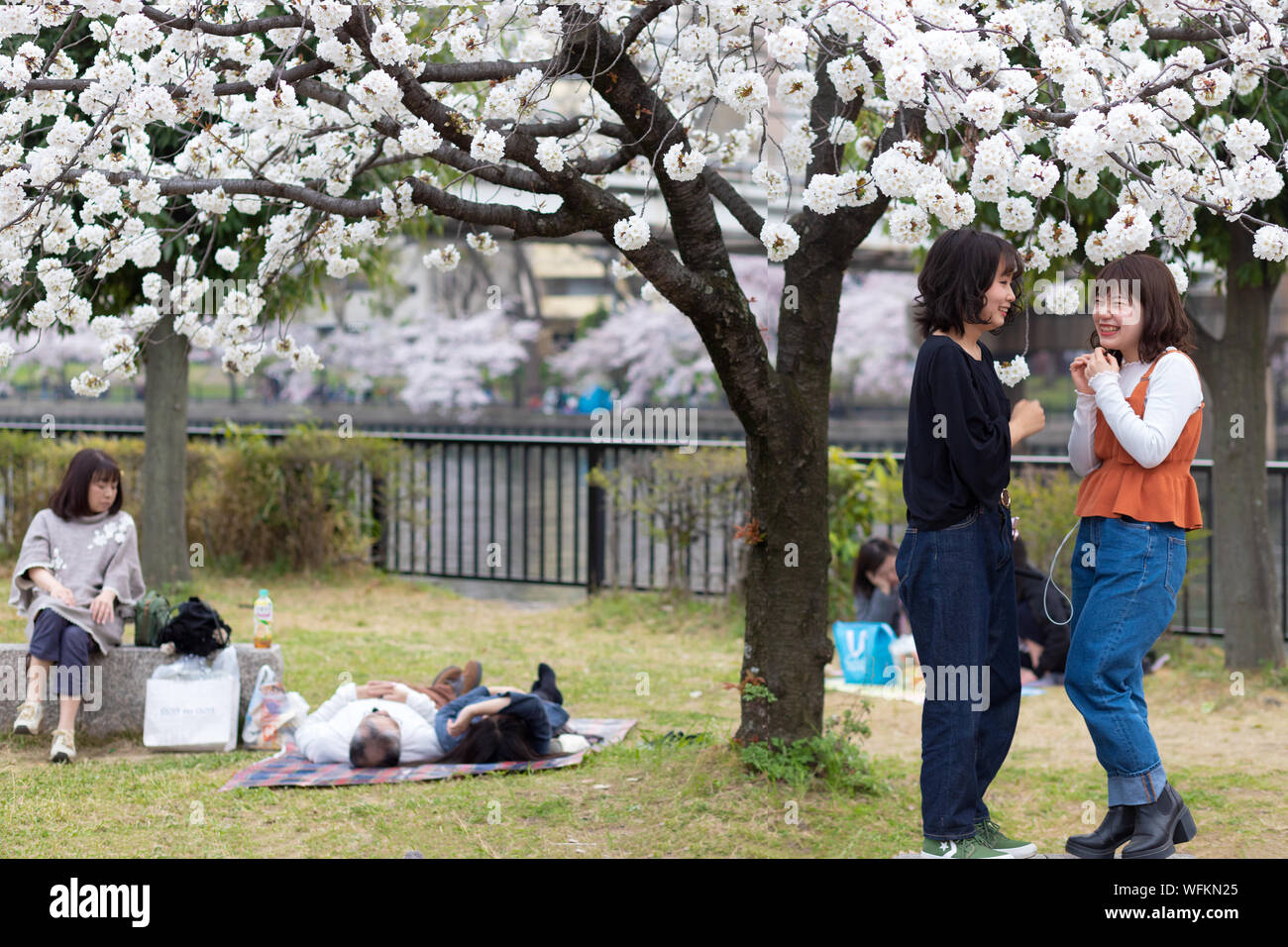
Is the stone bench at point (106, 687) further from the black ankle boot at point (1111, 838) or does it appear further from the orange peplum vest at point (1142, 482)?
the orange peplum vest at point (1142, 482)

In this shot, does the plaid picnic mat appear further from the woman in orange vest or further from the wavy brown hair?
the wavy brown hair

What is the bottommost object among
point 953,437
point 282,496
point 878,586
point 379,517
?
point 878,586

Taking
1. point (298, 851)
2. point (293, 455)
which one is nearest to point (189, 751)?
point (298, 851)

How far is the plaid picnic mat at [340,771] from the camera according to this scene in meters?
5.25

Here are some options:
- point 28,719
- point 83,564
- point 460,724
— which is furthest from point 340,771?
point 83,564

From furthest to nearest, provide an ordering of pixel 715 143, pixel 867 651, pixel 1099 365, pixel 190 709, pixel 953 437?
pixel 867 651 < pixel 190 709 < pixel 715 143 < pixel 1099 365 < pixel 953 437

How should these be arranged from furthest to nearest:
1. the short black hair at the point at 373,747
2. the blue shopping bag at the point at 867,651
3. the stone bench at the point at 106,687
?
the blue shopping bag at the point at 867,651, the stone bench at the point at 106,687, the short black hair at the point at 373,747

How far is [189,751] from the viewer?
18.9ft

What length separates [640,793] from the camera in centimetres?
502

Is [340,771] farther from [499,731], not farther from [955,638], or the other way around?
[955,638]

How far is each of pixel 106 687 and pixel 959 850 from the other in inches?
159

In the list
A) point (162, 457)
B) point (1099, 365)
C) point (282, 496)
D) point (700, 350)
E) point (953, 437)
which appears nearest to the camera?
point (953, 437)

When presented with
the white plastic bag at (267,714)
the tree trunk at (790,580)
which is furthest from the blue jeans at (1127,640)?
the white plastic bag at (267,714)

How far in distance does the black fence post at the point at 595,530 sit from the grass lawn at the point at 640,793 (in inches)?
81.5
